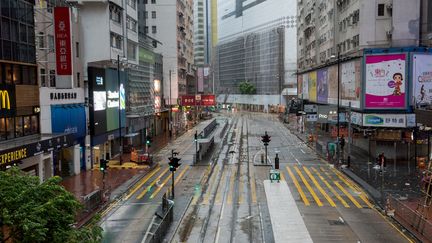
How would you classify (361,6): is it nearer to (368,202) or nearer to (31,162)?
(368,202)

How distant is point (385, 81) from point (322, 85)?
28.7 m

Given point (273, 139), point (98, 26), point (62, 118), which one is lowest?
point (273, 139)

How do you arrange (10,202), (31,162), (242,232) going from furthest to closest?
(31,162) → (242,232) → (10,202)

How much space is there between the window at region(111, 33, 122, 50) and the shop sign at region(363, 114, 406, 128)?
27447mm

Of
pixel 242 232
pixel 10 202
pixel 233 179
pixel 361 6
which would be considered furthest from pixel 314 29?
pixel 10 202

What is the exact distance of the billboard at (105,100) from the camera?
52844mm

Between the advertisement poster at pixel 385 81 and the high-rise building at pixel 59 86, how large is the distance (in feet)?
91.1

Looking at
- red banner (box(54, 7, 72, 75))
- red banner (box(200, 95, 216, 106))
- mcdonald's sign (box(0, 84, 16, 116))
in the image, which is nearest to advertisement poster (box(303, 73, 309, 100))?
red banner (box(200, 95, 216, 106))

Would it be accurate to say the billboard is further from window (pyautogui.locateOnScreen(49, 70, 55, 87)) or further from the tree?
the tree

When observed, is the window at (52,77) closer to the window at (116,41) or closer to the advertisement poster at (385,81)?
the window at (116,41)

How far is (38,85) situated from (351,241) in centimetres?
2732

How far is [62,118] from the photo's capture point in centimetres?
4566

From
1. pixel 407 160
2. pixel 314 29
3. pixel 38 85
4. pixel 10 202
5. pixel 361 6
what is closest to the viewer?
pixel 10 202

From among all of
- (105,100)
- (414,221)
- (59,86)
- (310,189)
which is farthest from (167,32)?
(414,221)
